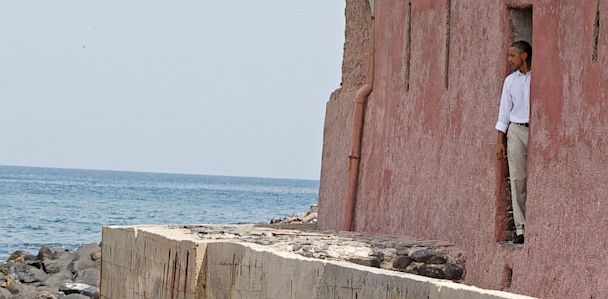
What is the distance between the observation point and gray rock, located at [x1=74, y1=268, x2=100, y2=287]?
67.5 ft

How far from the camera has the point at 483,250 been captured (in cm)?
1002

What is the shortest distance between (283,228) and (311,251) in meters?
3.35

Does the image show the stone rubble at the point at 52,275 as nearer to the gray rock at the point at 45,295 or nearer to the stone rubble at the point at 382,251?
the gray rock at the point at 45,295

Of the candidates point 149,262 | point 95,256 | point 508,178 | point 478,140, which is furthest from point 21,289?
point 508,178

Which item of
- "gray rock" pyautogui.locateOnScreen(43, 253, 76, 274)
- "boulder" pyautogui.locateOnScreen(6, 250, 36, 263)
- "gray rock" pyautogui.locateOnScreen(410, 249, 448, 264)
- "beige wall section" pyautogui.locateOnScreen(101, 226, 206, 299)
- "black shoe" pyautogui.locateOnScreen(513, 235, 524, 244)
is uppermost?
"black shoe" pyautogui.locateOnScreen(513, 235, 524, 244)

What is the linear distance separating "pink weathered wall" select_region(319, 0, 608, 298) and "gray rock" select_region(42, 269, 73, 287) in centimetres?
855

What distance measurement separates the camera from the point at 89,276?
2100cm

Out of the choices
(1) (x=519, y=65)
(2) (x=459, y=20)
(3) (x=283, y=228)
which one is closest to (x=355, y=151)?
(3) (x=283, y=228)

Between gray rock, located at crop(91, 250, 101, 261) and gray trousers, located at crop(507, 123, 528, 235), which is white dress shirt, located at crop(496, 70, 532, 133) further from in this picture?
gray rock, located at crop(91, 250, 101, 261)

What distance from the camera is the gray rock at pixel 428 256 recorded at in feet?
33.2

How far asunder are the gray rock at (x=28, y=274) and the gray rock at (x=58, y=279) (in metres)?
0.37

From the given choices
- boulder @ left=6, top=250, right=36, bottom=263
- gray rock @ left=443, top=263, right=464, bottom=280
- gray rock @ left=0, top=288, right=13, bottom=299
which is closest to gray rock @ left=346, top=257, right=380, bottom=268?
gray rock @ left=443, top=263, right=464, bottom=280

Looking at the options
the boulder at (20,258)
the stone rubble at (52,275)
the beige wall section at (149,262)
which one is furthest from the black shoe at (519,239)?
the boulder at (20,258)

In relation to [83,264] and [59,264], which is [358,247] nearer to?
[83,264]
